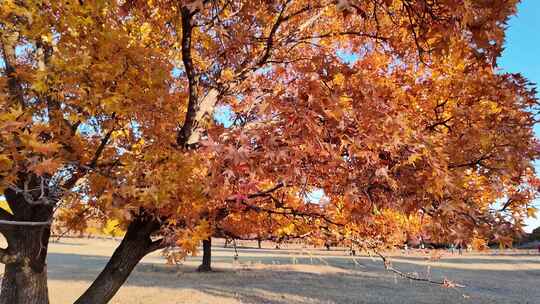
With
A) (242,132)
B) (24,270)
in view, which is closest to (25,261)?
(24,270)

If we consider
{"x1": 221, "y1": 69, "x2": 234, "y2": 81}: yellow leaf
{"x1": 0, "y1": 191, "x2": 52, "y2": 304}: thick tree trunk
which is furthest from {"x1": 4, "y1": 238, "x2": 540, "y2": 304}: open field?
{"x1": 221, "y1": 69, "x2": 234, "y2": 81}: yellow leaf

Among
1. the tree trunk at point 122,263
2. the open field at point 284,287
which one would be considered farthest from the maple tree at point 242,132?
the open field at point 284,287

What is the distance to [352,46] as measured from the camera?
24.4ft

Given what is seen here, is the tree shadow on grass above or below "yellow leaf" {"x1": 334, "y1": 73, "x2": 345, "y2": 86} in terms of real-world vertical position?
below

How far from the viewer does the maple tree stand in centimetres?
361

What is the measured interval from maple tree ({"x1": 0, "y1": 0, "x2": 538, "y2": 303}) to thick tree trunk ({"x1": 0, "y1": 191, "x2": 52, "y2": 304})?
0.07 feet

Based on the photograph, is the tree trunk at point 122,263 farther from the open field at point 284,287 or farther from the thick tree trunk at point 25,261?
the open field at point 284,287

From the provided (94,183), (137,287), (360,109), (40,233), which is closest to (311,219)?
(360,109)

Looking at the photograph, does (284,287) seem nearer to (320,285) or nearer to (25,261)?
(320,285)

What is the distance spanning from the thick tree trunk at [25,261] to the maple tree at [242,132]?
21 mm

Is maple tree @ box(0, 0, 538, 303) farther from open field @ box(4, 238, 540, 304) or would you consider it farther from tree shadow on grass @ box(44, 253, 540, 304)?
tree shadow on grass @ box(44, 253, 540, 304)

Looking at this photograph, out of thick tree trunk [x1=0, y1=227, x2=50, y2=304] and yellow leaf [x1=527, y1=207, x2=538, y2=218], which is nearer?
yellow leaf [x1=527, y1=207, x2=538, y2=218]

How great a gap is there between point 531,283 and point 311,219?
2328 centimetres

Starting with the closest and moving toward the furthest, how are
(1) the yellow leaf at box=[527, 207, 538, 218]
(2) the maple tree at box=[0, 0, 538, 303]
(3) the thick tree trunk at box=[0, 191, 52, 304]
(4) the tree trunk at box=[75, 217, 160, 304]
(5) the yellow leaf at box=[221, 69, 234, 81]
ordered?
(2) the maple tree at box=[0, 0, 538, 303] → (1) the yellow leaf at box=[527, 207, 538, 218] → (5) the yellow leaf at box=[221, 69, 234, 81] → (4) the tree trunk at box=[75, 217, 160, 304] → (3) the thick tree trunk at box=[0, 191, 52, 304]
